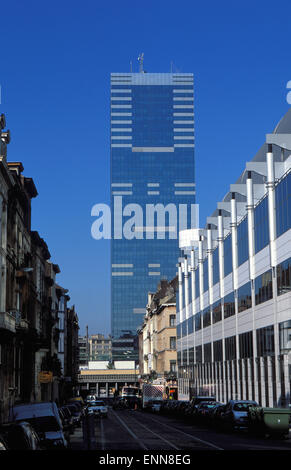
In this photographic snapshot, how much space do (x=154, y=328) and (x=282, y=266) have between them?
108460 mm

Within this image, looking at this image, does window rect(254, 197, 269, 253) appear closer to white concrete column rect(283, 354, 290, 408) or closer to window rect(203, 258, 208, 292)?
white concrete column rect(283, 354, 290, 408)

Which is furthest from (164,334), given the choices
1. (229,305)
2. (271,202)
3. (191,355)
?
(271,202)

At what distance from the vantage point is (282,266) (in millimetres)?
50375

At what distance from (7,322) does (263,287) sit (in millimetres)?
21938

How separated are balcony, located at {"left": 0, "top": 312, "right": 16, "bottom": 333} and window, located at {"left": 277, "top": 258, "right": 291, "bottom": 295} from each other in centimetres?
1851

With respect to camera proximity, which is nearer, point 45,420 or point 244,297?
point 45,420

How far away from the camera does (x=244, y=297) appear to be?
62.9 meters

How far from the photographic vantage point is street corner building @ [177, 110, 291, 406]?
165 feet

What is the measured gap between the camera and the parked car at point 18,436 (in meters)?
16.1

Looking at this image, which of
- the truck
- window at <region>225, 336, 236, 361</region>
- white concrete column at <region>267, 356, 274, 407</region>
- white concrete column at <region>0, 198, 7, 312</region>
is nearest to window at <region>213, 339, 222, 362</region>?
window at <region>225, 336, 236, 361</region>

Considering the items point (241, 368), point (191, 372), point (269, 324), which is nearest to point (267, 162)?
point (269, 324)

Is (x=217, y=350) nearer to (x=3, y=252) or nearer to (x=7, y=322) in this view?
(x=3, y=252)

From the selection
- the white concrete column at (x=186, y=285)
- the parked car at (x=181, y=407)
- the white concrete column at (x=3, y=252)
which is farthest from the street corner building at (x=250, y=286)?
the white concrete column at (x=3, y=252)

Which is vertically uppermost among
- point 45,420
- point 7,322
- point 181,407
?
point 7,322
